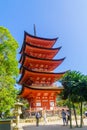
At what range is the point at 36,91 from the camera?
44.4m

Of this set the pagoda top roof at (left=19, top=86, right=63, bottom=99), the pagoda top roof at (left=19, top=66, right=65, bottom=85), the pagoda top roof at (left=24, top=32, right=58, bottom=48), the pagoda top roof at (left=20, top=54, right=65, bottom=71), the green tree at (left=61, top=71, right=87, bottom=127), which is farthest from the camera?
the pagoda top roof at (left=24, top=32, right=58, bottom=48)

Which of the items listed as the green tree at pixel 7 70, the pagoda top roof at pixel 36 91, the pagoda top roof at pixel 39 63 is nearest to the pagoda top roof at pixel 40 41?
the pagoda top roof at pixel 39 63

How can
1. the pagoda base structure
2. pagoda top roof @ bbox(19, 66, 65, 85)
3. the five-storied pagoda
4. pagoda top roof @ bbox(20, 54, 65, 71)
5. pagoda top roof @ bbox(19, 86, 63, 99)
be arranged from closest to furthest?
pagoda top roof @ bbox(19, 86, 63, 99)
the pagoda base structure
the five-storied pagoda
pagoda top roof @ bbox(19, 66, 65, 85)
pagoda top roof @ bbox(20, 54, 65, 71)

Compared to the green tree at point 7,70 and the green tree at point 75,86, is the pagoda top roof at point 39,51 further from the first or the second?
the green tree at point 75,86

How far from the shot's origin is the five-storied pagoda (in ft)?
147

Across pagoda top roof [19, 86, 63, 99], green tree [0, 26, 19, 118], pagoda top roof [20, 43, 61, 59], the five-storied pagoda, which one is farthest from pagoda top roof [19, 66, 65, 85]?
green tree [0, 26, 19, 118]

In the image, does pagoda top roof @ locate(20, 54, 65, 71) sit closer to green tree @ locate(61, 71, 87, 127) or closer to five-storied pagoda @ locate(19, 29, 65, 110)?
five-storied pagoda @ locate(19, 29, 65, 110)

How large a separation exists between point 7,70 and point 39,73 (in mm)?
20616

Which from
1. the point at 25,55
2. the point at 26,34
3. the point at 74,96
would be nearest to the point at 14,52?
the point at 74,96

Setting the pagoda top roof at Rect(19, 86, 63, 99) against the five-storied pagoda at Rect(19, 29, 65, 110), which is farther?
the five-storied pagoda at Rect(19, 29, 65, 110)

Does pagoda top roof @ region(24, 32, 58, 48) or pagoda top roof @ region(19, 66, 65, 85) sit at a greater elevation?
pagoda top roof @ region(24, 32, 58, 48)

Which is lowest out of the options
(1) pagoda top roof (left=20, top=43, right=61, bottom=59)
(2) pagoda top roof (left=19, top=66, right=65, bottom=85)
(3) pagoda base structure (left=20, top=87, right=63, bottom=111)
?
(3) pagoda base structure (left=20, top=87, right=63, bottom=111)

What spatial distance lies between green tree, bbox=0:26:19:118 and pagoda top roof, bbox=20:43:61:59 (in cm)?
2147

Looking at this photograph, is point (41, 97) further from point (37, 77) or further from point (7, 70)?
point (7, 70)
